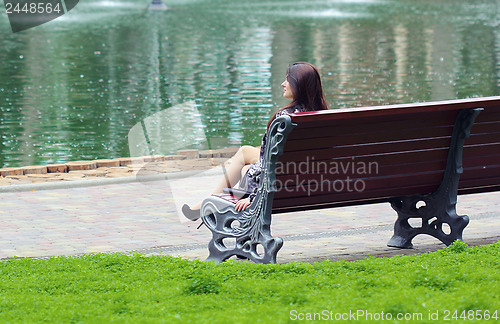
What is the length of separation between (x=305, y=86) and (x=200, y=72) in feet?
54.2

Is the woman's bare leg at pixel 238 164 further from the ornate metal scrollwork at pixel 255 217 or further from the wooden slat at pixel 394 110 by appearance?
the wooden slat at pixel 394 110

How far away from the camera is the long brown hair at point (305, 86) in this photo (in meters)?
6.23

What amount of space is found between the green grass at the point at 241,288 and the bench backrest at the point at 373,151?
1.69 feet

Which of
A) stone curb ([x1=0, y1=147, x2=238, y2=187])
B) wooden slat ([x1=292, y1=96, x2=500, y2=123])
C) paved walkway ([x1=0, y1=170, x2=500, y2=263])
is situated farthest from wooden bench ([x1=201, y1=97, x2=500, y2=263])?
stone curb ([x1=0, y1=147, x2=238, y2=187])

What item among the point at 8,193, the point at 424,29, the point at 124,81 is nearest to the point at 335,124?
the point at 8,193

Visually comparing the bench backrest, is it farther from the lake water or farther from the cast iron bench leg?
the lake water

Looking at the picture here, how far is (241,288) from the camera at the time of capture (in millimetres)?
5195

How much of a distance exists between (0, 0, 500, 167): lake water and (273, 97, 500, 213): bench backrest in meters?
5.93

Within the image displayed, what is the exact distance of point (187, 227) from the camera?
7527 mm

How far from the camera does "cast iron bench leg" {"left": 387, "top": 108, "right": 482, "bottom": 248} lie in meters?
6.25

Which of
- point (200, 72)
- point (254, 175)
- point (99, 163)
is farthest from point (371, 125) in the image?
point (200, 72)

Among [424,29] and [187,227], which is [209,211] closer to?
[187,227]

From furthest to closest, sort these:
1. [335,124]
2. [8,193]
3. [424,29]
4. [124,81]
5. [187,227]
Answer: [424,29], [124,81], [8,193], [187,227], [335,124]

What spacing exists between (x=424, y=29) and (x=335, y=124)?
3541 cm
